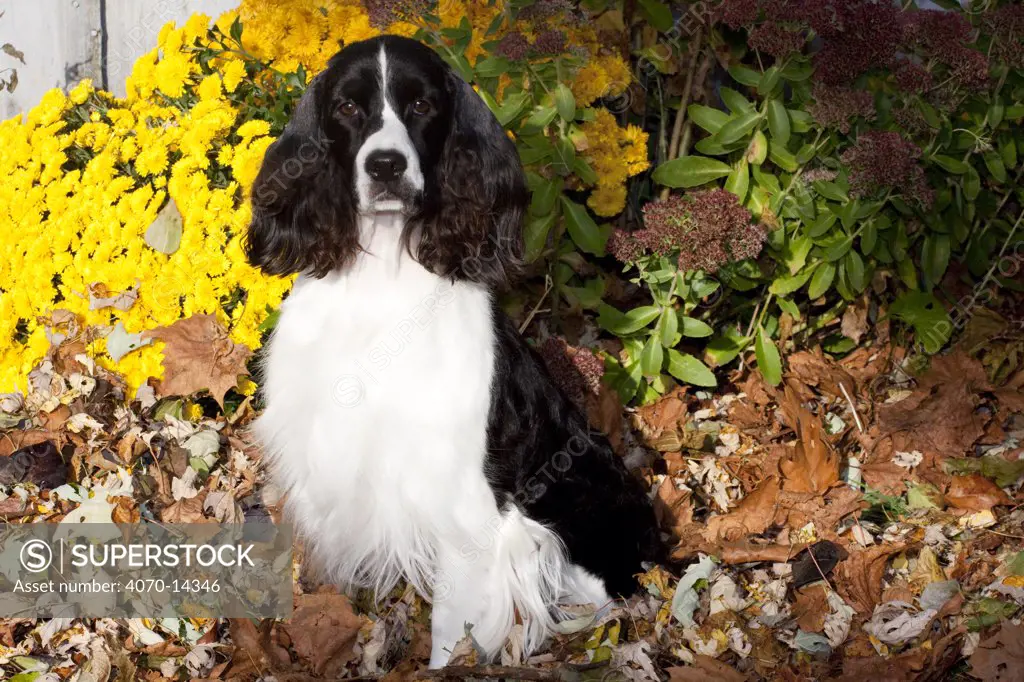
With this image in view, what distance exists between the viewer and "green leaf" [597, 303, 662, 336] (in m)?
3.99

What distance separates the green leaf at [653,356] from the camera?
397 centimetres

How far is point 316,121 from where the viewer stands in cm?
276

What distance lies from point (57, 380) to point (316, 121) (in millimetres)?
2053

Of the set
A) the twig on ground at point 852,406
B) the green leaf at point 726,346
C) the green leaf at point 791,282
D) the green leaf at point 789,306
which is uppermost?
the green leaf at point 791,282

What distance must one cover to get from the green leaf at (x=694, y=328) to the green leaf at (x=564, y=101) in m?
1.00

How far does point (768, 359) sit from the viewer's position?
Answer: 4102 mm

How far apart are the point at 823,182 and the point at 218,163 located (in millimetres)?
2471

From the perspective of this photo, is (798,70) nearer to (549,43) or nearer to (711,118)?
(711,118)

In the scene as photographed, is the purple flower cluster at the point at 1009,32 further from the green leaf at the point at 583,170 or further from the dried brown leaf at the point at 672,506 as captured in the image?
the dried brown leaf at the point at 672,506

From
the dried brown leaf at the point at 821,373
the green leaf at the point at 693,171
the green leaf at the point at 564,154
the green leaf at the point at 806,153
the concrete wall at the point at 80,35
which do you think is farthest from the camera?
the concrete wall at the point at 80,35

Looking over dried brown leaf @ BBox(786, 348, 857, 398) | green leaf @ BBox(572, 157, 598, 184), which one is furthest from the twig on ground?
green leaf @ BBox(572, 157, 598, 184)

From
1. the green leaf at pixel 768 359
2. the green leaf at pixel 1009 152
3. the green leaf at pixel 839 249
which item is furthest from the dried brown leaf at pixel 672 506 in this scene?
the green leaf at pixel 1009 152

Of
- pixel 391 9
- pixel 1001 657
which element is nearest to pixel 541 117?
pixel 391 9

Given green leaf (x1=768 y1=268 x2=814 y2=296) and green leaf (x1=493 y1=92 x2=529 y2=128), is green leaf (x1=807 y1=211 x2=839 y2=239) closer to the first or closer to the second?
green leaf (x1=768 y1=268 x2=814 y2=296)
